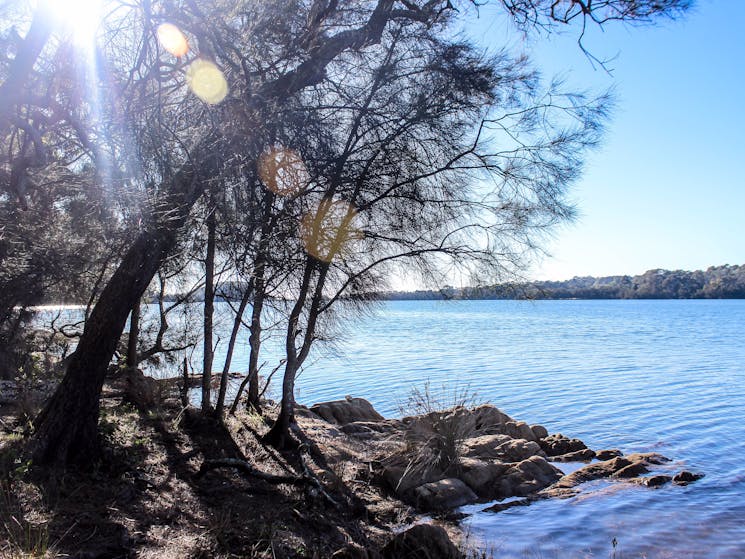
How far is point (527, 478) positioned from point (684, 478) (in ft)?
8.24

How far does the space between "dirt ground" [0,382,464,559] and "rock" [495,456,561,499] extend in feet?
5.89

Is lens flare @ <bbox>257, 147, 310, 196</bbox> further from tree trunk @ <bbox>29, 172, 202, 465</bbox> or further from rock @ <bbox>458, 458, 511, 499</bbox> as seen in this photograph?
rock @ <bbox>458, 458, 511, 499</bbox>

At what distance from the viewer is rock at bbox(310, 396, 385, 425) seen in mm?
13047

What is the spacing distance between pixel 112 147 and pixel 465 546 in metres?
5.18

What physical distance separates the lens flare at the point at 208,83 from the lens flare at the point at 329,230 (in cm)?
214

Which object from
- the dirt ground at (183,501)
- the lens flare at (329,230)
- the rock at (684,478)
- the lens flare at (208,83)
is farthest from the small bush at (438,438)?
the lens flare at (208,83)

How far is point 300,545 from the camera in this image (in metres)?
4.99

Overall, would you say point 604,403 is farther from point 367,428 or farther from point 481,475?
point 481,475

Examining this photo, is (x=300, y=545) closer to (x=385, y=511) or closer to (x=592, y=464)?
(x=385, y=511)

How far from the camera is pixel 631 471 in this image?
9359 mm

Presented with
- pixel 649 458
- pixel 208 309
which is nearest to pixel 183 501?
pixel 208 309

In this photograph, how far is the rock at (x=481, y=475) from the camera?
8234 millimetres

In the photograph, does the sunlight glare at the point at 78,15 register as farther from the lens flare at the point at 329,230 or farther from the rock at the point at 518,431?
the rock at the point at 518,431

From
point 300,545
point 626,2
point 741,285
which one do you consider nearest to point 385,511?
point 300,545
